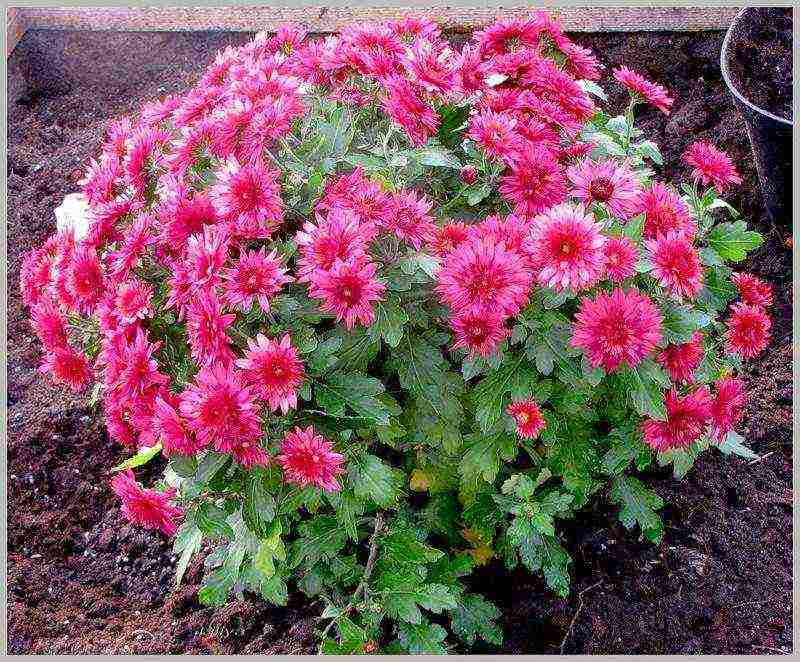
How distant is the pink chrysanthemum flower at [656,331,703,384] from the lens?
2.19 metres

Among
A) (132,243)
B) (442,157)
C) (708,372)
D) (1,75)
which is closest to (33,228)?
(1,75)

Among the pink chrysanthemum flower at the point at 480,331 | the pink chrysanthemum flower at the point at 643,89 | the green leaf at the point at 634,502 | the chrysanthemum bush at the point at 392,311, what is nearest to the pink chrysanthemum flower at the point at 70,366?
the chrysanthemum bush at the point at 392,311

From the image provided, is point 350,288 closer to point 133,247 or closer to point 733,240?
point 133,247

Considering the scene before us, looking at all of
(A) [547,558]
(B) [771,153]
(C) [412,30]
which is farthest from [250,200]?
(B) [771,153]

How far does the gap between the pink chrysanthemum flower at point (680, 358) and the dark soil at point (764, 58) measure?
7.18ft

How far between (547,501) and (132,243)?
1.27 metres

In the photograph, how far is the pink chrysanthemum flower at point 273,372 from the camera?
77.7 inches

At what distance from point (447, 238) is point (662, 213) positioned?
0.52 metres

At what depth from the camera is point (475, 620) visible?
266 cm

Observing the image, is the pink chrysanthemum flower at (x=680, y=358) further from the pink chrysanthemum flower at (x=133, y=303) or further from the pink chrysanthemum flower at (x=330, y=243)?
the pink chrysanthemum flower at (x=133, y=303)

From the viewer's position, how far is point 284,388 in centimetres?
198

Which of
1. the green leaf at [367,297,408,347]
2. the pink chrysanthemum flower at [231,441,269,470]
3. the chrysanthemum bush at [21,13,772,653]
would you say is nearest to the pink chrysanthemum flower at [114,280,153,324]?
the chrysanthemum bush at [21,13,772,653]

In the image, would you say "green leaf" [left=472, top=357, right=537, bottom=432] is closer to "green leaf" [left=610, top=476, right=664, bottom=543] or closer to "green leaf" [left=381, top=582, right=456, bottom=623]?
"green leaf" [left=381, top=582, right=456, bottom=623]

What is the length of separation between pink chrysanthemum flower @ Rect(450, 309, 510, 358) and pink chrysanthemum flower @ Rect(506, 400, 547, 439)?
16 centimetres
